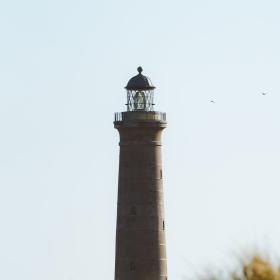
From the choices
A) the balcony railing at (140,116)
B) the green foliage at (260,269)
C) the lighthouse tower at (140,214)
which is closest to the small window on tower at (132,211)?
the lighthouse tower at (140,214)

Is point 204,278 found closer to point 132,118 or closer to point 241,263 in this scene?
point 241,263

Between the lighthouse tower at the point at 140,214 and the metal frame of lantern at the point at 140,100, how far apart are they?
7.69 feet

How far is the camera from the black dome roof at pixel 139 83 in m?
62.5

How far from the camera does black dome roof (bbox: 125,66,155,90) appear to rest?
62500 millimetres

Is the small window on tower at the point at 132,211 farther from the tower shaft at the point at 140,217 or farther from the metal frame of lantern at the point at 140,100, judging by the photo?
the metal frame of lantern at the point at 140,100

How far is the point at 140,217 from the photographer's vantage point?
5962cm

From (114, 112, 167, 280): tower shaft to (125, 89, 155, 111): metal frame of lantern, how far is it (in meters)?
2.95

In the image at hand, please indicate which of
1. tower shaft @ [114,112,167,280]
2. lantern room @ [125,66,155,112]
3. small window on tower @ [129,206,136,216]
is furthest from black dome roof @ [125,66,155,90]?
small window on tower @ [129,206,136,216]

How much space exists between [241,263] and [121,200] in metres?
44.4

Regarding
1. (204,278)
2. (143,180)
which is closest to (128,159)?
(143,180)

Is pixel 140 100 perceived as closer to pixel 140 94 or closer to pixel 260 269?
pixel 140 94

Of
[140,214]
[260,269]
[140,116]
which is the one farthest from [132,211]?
[260,269]

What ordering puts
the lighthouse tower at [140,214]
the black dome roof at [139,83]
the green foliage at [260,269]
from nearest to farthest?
1. the green foliage at [260,269]
2. the lighthouse tower at [140,214]
3. the black dome roof at [139,83]

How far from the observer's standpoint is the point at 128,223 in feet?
196
